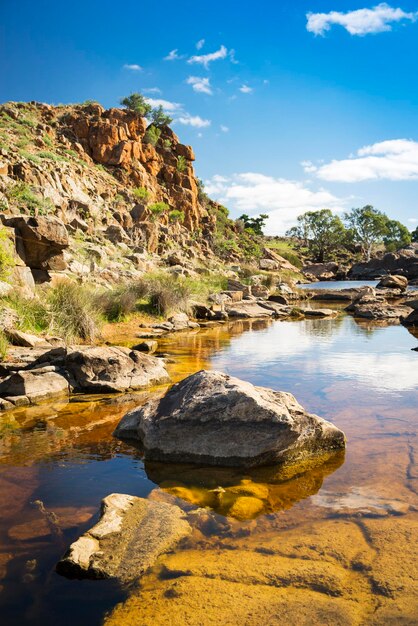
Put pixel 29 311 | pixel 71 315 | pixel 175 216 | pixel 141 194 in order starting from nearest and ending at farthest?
pixel 29 311 → pixel 71 315 → pixel 141 194 → pixel 175 216

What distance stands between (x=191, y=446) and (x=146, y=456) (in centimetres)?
60

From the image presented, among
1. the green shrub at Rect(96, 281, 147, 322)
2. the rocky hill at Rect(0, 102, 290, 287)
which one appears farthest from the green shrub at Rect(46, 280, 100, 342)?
the green shrub at Rect(96, 281, 147, 322)

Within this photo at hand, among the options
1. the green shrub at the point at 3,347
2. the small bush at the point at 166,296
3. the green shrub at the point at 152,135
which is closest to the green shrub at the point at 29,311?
the green shrub at the point at 3,347

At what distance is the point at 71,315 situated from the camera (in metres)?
12.3

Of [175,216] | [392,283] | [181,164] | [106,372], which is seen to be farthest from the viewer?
[181,164]

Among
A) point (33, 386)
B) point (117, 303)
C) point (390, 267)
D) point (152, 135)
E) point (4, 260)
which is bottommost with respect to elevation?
point (33, 386)

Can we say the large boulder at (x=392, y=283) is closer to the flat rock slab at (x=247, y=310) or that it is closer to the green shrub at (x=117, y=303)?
the flat rock slab at (x=247, y=310)

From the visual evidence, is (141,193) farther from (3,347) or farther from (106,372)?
(106,372)

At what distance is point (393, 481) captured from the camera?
4797 millimetres

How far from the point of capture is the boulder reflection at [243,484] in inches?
168

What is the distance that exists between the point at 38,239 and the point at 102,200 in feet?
102

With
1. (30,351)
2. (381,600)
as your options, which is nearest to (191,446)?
(381,600)

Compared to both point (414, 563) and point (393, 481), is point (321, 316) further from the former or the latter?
point (414, 563)

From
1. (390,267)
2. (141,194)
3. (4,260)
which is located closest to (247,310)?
(4,260)
